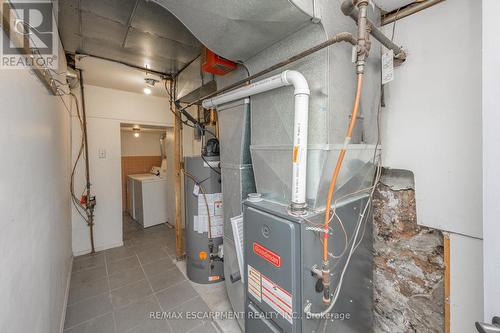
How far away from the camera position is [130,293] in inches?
84.0

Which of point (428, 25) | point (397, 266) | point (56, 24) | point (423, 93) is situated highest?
point (56, 24)

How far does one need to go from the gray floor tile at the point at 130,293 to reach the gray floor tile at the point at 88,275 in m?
0.46

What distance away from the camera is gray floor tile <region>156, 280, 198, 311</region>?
1993 mm

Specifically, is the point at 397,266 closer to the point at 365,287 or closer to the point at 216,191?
the point at 365,287

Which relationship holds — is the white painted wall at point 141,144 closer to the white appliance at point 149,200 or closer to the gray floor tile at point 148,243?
the white appliance at point 149,200

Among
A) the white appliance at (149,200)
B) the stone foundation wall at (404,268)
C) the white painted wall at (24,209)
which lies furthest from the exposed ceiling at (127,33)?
the white appliance at (149,200)

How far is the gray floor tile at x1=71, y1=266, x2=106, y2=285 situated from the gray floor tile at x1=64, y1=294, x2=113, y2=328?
420 mm

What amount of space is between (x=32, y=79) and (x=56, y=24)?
0.95m

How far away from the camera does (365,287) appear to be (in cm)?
140

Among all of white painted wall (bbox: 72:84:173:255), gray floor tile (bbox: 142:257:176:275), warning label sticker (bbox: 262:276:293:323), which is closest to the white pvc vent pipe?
warning label sticker (bbox: 262:276:293:323)

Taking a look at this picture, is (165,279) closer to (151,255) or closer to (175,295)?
(175,295)

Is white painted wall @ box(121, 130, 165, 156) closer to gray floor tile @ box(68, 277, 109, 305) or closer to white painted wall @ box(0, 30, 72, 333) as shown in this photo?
gray floor tile @ box(68, 277, 109, 305)

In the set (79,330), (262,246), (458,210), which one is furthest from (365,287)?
(79,330)

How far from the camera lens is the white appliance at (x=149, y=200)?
13.3ft
